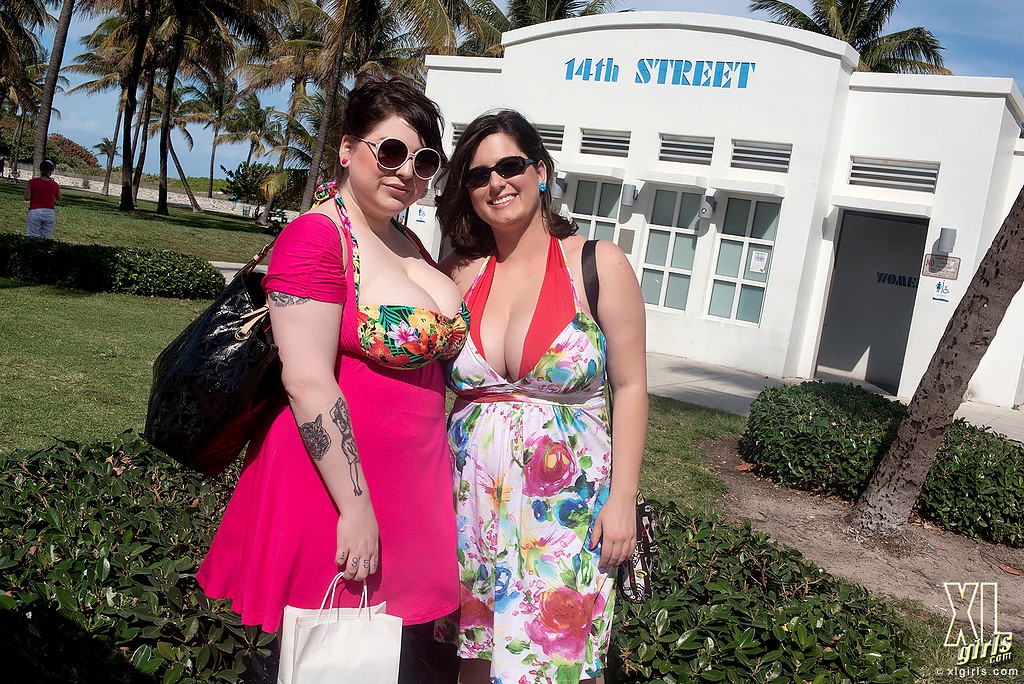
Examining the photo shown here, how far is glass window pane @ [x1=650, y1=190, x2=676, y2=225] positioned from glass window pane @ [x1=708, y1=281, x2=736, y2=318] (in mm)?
1405

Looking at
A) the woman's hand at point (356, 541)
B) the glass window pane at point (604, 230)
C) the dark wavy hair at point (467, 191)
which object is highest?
the glass window pane at point (604, 230)

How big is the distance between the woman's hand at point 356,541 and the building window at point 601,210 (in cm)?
1300

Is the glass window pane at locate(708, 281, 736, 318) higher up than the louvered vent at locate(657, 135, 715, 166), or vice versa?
the louvered vent at locate(657, 135, 715, 166)

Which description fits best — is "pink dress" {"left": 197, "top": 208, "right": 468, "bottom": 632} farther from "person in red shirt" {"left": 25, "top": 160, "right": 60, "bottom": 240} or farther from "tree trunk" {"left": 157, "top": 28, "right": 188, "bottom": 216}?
"tree trunk" {"left": 157, "top": 28, "right": 188, "bottom": 216}

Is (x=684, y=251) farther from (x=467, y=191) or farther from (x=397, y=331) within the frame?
(x=397, y=331)

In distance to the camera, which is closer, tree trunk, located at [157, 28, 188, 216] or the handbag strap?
the handbag strap

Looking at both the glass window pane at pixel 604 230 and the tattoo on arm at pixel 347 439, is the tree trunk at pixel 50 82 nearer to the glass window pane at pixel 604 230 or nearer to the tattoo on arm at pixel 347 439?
the glass window pane at pixel 604 230

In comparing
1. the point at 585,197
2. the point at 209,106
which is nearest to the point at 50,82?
the point at 585,197

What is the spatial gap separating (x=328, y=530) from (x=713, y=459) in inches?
237

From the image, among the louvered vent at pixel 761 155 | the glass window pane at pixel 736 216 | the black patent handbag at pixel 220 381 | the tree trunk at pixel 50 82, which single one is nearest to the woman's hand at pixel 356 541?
the black patent handbag at pixel 220 381

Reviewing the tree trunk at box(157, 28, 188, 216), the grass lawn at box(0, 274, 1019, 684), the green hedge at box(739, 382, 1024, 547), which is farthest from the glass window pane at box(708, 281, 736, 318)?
the tree trunk at box(157, 28, 188, 216)

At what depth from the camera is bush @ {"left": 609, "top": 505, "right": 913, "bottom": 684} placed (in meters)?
2.81

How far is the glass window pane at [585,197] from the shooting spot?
599 inches

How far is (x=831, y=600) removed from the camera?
3.41m
